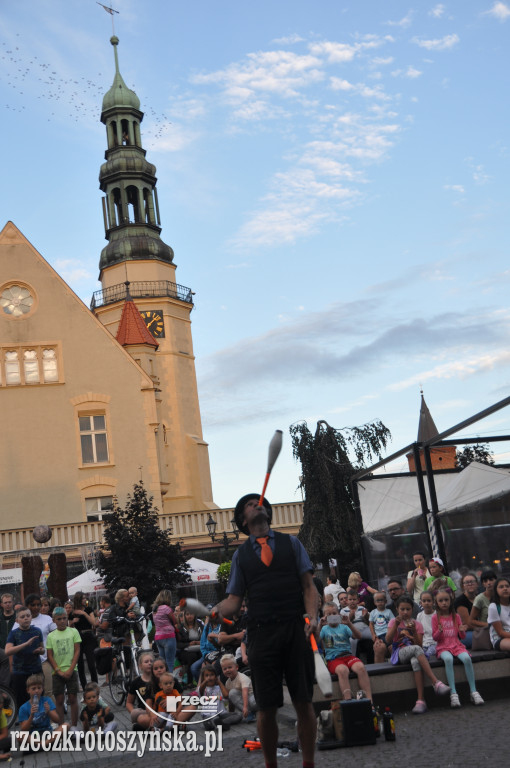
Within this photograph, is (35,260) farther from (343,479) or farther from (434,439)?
(434,439)

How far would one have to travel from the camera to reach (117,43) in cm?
6341

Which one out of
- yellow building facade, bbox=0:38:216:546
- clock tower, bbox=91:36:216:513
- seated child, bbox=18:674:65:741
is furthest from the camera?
clock tower, bbox=91:36:216:513

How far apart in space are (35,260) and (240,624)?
26.9m

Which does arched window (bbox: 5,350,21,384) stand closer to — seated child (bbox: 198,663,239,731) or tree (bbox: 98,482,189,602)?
tree (bbox: 98,482,189,602)

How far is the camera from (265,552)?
265 inches

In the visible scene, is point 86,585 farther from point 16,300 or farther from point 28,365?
point 16,300

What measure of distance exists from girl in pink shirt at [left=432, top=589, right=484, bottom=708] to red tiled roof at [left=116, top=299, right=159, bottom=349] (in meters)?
31.4

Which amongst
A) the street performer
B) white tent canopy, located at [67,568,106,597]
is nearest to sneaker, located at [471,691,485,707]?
the street performer

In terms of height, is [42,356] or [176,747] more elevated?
[42,356]

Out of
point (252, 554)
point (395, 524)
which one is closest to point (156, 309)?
point (395, 524)

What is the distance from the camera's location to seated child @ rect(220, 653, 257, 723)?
38.0ft

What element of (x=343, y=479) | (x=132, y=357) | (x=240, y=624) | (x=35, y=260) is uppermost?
(x=35, y=260)

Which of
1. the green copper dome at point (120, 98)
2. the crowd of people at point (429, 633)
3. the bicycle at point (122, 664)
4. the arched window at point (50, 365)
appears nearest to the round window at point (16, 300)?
the arched window at point (50, 365)

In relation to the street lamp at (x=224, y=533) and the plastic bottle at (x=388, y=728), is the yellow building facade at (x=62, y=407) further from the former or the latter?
the plastic bottle at (x=388, y=728)
